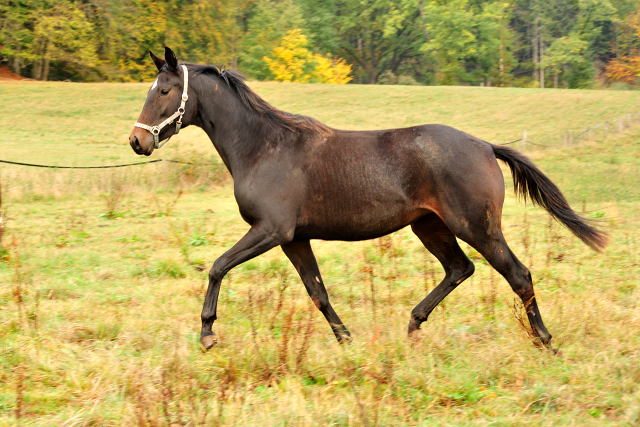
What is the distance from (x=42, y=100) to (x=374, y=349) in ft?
131

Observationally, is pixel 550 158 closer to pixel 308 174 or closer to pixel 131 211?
pixel 131 211

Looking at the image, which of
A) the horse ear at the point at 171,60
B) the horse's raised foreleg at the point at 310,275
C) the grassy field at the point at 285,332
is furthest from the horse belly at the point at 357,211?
the horse ear at the point at 171,60

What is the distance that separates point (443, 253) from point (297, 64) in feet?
173

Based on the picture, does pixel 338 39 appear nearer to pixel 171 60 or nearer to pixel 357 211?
pixel 171 60

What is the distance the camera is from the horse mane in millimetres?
5363

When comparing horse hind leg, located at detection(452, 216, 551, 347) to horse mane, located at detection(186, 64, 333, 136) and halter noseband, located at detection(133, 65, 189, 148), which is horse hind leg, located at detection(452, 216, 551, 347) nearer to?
horse mane, located at detection(186, 64, 333, 136)

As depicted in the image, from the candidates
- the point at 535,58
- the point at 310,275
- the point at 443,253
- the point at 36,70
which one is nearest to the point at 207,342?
the point at 310,275

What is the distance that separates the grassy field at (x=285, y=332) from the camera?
3.85 meters

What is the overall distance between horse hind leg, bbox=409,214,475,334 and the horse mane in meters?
1.23

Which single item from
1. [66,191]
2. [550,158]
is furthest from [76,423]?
[550,158]

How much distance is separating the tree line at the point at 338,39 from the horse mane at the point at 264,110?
41.1 m

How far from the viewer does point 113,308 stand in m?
6.21

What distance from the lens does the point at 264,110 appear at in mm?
5461

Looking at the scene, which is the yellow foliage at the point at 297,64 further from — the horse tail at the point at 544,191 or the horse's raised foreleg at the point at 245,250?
the horse's raised foreleg at the point at 245,250
